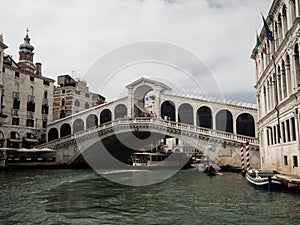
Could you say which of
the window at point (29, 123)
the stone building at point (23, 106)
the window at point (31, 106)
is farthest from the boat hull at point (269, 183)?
the window at point (31, 106)

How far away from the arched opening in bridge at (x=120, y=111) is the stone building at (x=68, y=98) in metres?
10.7

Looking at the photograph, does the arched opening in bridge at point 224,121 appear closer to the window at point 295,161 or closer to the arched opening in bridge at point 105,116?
the arched opening in bridge at point 105,116

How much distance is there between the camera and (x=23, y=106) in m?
30.3

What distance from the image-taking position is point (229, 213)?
815 centimetres

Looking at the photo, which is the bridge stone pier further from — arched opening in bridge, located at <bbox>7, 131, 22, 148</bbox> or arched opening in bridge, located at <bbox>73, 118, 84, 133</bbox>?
arched opening in bridge, located at <bbox>7, 131, 22, 148</bbox>

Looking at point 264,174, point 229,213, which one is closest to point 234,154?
point 264,174

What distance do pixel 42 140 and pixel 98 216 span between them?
25.8 m

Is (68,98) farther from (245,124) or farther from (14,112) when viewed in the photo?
(245,124)

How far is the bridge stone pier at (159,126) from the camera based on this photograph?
67.8 feet

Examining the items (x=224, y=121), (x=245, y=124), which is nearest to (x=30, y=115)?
(x=224, y=121)

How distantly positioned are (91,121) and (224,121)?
A: 13.4 metres

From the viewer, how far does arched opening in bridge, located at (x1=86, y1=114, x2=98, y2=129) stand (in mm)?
30297

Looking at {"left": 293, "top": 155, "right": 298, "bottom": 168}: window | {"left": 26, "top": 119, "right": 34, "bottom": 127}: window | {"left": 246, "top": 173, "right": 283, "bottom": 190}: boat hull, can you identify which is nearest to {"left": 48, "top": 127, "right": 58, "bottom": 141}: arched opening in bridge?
{"left": 26, "top": 119, "right": 34, "bottom": 127}: window

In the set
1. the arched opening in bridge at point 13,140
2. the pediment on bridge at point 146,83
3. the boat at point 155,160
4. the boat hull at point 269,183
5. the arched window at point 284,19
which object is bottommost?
the boat hull at point 269,183
